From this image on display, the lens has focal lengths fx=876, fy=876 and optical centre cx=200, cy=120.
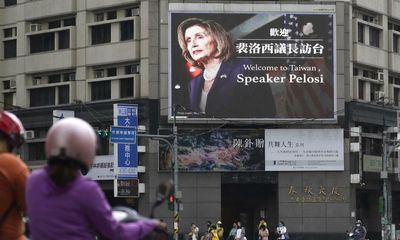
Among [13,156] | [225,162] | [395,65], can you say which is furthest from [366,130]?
[13,156]

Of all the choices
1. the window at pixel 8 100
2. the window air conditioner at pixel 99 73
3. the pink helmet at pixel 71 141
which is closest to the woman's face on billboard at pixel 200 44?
the window air conditioner at pixel 99 73

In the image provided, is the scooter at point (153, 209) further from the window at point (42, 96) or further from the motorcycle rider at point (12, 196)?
the window at point (42, 96)

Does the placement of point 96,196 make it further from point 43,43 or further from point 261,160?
point 43,43

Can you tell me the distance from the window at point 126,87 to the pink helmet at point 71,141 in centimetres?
4378

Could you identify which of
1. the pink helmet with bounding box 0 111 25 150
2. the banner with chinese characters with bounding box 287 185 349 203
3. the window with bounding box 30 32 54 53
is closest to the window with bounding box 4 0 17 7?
the window with bounding box 30 32 54 53

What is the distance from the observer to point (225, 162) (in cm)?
4703

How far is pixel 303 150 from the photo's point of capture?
47125mm

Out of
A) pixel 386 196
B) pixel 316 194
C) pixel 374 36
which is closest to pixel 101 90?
pixel 316 194

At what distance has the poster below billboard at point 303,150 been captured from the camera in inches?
1844

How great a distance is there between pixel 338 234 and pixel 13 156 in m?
42.1

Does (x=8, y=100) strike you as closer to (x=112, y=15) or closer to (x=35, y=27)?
(x=35, y=27)

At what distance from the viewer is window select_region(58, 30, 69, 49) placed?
51.2 metres

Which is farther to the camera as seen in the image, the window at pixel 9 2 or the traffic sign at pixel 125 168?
the window at pixel 9 2

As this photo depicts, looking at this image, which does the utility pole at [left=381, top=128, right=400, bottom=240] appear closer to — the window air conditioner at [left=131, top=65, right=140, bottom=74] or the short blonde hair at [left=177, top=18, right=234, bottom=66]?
the short blonde hair at [left=177, top=18, right=234, bottom=66]
